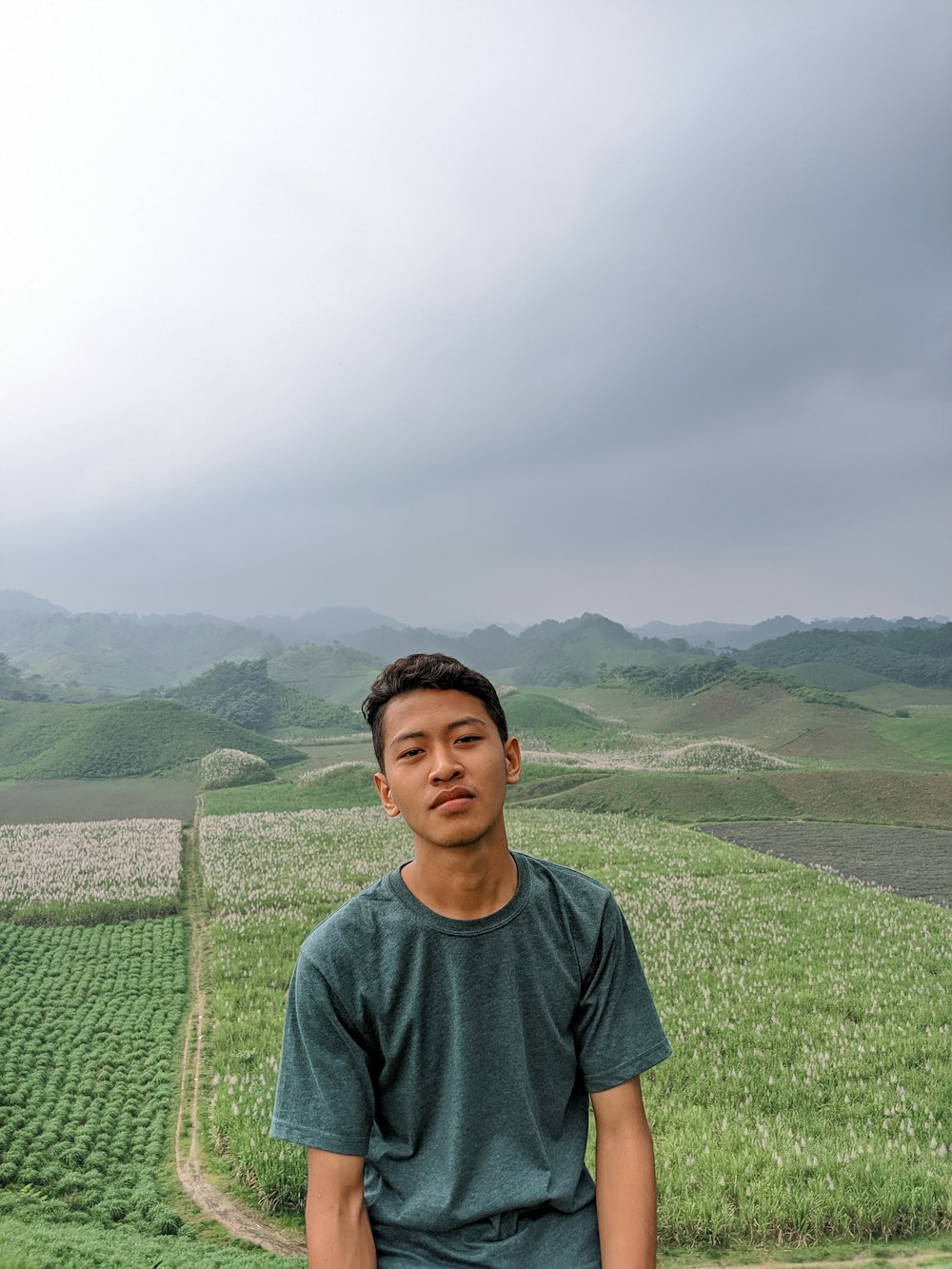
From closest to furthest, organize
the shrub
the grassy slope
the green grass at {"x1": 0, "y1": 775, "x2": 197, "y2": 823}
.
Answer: the green grass at {"x1": 0, "y1": 775, "x2": 197, "y2": 823}, the shrub, the grassy slope

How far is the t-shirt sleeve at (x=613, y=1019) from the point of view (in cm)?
239

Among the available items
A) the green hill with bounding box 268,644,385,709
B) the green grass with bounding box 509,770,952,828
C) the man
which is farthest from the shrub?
the green hill with bounding box 268,644,385,709

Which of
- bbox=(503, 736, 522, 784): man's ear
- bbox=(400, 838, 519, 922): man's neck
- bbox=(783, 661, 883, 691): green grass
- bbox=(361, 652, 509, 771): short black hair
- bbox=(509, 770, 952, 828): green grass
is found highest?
bbox=(361, 652, 509, 771): short black hair

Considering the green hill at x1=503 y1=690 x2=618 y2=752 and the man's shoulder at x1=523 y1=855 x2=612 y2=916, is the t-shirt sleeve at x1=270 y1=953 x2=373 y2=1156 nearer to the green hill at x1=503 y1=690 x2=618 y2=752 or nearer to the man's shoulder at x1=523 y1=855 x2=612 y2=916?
the man's shoulder at x1=523 y1=855 x2=612 y2=916

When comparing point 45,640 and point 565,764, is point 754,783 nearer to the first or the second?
point 565,764

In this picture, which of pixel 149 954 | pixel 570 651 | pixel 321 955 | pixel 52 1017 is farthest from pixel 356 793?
pixel 570 651

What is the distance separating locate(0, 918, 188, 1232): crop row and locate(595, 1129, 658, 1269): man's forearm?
4604 millimetres

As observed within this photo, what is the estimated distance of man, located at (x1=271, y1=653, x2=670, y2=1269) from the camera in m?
2.26

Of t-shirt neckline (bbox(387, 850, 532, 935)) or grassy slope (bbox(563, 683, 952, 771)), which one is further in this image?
grassy slope (bbox(563, 683, 952, 771))

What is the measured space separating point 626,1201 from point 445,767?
140cm

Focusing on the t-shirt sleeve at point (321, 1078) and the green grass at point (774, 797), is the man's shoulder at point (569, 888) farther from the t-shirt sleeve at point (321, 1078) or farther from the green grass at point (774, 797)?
the green grass at point (774, 797)

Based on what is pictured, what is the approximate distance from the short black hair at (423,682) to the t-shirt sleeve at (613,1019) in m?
0.73

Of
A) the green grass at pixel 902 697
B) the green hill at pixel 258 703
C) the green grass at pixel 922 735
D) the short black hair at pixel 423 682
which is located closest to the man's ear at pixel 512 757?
the short black hair at pixel 423 682

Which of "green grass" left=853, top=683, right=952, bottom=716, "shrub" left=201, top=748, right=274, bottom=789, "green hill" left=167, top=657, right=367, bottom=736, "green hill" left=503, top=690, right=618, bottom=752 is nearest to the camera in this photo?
"shrub" left=201, top=748, right=274, bottom=789
